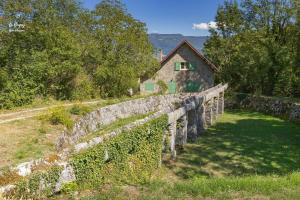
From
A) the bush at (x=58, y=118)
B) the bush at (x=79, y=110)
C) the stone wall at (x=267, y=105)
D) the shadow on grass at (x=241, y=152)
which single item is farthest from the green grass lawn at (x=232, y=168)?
the bush at (x=79, y=110)

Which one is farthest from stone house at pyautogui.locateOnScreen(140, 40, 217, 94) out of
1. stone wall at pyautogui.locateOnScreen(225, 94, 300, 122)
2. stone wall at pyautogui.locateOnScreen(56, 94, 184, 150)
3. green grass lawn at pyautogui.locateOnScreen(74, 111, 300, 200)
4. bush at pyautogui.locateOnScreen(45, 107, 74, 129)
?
bush at pyautogui.locateOnScreen(45, 107, 74, 129)

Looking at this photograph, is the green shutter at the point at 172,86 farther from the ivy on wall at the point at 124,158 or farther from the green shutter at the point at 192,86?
the ivy on wall at the point at 124,158

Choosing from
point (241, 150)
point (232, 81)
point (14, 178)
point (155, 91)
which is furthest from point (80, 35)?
point (14, 178)

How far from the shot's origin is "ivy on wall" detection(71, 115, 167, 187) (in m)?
8.22

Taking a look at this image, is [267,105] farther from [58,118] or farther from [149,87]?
[58,118]

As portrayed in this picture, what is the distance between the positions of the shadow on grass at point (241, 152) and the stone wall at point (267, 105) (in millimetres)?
4335

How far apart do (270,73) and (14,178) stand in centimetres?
3652

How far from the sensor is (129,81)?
3638 centimetres

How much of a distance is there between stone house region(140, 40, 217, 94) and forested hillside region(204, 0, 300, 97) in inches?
79.8

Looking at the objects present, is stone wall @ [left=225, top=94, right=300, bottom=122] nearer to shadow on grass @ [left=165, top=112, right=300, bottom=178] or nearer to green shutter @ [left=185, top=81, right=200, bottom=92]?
shadow on grass @ [left=165, top=112, right=300, bottom=178]

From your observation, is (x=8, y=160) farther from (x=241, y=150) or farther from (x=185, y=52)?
(x=185, y=52)

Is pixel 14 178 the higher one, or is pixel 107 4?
pixel 107 4

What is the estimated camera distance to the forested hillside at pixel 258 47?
125 ft

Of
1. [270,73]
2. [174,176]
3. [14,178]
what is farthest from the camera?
[270,73]
